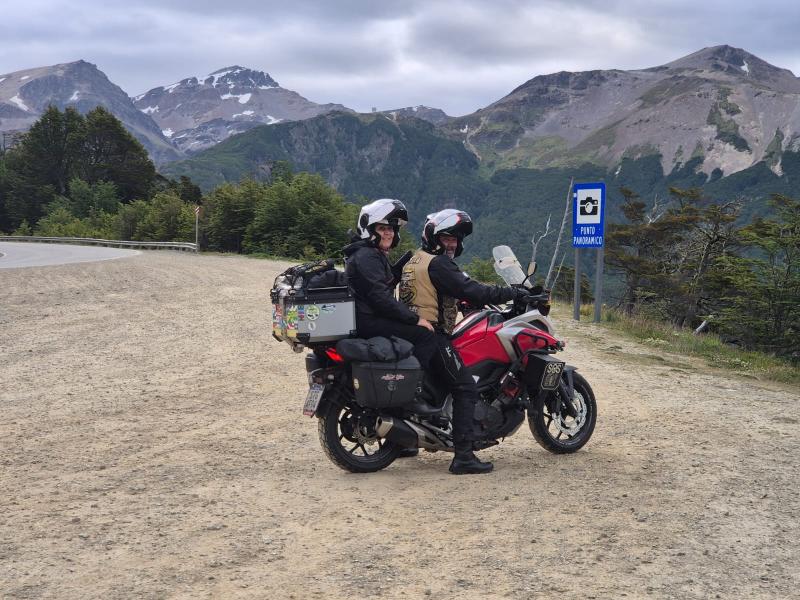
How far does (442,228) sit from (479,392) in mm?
1289

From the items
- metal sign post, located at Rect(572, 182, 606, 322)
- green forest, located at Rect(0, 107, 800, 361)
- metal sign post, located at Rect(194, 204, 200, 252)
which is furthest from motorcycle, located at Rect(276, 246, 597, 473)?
metal sign post, located at Rect(194, 204, 200, 252)

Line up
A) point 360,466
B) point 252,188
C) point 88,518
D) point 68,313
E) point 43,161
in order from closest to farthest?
point 88,518
point 360,466
point 68,313
point 252,188
point 43,161

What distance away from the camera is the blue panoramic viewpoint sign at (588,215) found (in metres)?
15.4

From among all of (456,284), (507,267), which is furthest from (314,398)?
(507,267)

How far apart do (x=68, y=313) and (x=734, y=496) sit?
1285 centimetres

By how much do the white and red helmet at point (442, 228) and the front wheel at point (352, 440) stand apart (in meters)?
1.35

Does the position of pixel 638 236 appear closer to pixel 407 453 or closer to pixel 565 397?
pixel 565 397

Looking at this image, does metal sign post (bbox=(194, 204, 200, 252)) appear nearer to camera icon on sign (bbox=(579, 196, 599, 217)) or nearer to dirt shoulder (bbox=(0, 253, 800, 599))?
camera icon on sign (bbox=(579, 196, 599, 217))

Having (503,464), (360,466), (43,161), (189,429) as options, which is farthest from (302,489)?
(43,161)

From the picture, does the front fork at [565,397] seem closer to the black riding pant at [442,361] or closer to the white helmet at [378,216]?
the black riding pant at [442,361]

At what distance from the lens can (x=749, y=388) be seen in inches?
388

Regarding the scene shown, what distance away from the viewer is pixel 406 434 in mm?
5703

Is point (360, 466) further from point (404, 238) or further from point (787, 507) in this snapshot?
point (404, 238)

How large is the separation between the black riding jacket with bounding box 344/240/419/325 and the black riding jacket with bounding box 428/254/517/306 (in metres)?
0.31
